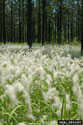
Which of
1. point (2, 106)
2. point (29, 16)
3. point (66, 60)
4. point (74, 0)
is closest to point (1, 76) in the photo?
point (2, 106)

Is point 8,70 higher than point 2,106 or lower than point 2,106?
higher

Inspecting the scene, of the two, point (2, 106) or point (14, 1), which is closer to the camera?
point (2, 106)

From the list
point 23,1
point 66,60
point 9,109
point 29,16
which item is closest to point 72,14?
point 23,1

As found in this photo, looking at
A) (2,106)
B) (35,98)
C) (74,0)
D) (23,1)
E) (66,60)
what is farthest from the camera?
(74,0)

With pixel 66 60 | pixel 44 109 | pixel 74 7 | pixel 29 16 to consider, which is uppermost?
pixel 74 7

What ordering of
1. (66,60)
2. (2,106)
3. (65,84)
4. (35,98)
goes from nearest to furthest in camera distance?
(2,106), (35,98), (65,84), (66,60)

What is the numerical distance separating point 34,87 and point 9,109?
1113 millimetres

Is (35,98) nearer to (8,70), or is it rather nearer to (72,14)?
(8,70)

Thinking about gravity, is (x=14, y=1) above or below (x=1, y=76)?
A: above

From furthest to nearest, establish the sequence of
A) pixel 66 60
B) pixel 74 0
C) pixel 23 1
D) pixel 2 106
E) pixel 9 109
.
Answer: pixel 74 0, pixel 23 1, pixel 66 60, pixel 2 106, pixel 9 109

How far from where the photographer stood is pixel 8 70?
4.22 meters

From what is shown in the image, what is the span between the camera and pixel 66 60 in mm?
5996

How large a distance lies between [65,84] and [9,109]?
79.1 inches

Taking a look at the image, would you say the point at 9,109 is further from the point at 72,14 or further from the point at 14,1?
the point at 72,14
